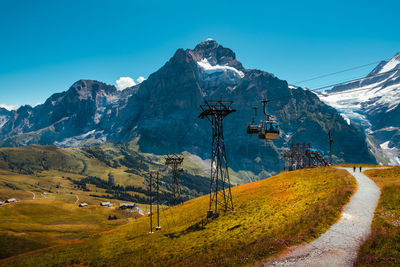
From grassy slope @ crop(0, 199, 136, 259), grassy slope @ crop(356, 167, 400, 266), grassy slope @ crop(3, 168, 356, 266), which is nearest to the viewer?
grassy slope @ crop(356, 167, 400, 266)

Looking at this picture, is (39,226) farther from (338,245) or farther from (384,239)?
(384,239)

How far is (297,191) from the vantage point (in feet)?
164

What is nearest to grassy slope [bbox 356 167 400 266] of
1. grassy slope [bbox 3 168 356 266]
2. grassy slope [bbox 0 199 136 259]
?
grassy slope [bbox 3 168 356 266]

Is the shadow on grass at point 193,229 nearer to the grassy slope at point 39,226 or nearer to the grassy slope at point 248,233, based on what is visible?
the grassy slope at point 248,233

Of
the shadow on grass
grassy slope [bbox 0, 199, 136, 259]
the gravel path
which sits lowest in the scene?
grassy slope [bbox 0, 199, 136, 259]

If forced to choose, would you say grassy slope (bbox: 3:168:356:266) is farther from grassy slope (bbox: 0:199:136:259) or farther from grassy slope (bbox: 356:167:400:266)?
grassy slope (bbox: 0:199:136:259)

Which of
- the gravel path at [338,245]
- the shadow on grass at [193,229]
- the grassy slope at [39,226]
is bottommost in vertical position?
the grassy slope at [39,226]

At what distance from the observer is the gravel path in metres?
22.5

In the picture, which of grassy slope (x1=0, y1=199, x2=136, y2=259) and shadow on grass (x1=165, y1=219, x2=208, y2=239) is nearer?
shadow on grass (x1=165, y1=219, x2=208, y2=239)

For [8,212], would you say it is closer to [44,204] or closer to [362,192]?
[44,204]

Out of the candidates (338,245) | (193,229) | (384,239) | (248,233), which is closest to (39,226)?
(193,229)

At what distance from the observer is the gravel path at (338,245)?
73.8 feet

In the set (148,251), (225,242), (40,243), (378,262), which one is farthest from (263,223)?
(40,243)

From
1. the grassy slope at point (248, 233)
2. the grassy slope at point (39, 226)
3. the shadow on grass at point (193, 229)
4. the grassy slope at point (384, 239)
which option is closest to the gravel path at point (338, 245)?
the grassy slope at point (384, 239)
